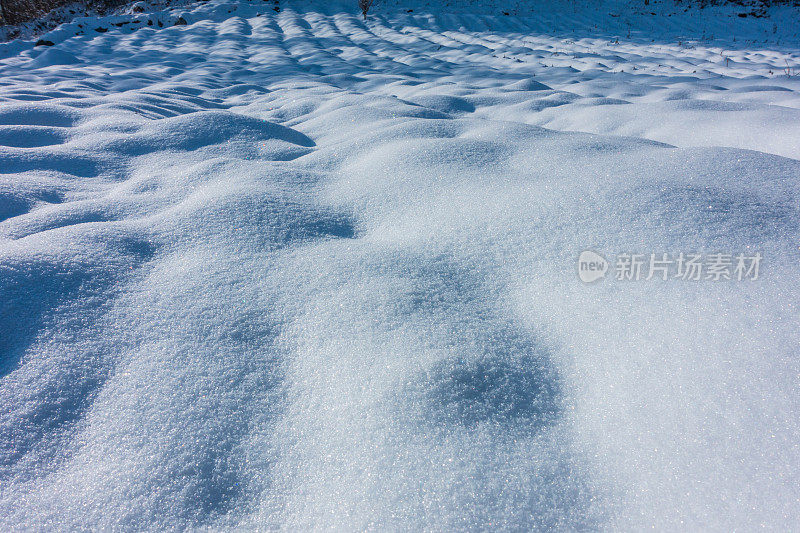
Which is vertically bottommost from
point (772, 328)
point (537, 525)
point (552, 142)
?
point (537, 525)

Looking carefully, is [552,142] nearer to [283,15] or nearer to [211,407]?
[211,407]

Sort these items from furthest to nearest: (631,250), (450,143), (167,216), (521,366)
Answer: (450,143)
(167,216)
(631,250)
(521,366)

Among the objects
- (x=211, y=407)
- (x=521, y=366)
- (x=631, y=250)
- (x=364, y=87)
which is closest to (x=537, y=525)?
(x=521, y=366)

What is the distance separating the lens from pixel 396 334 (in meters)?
0.83

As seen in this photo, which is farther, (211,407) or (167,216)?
(167,216)

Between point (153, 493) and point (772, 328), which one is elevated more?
point (772, 328)

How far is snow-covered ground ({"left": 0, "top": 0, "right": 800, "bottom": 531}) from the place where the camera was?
59 cm

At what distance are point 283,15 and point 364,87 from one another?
558 centimetres

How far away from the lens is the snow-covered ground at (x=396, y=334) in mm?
595

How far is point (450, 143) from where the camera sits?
1.61m

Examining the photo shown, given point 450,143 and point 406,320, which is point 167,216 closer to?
point 406,320

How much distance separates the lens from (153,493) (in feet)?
1.94

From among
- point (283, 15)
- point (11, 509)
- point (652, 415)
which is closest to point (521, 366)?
point (652, 415)

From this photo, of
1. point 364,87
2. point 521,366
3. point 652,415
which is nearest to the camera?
point 652,415
